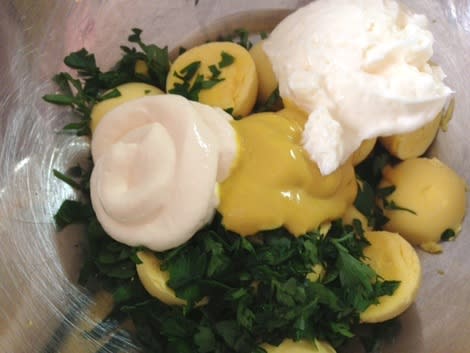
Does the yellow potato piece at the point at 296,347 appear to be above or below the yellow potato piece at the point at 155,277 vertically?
below

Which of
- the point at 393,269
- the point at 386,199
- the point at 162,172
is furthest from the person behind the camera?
the point at 386,199

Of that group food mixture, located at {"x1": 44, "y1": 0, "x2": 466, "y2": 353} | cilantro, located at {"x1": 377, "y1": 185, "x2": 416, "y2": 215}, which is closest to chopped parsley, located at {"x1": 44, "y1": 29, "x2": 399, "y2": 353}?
food mixture, located at {"x1": 44, "y1": 0, "x2": 466, "y2": 353}

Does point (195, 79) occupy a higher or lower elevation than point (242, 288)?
higher

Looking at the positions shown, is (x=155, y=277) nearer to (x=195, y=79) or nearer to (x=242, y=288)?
(x=242, y=288)

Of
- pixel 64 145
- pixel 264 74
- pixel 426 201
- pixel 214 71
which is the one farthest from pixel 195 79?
pixel 426 201

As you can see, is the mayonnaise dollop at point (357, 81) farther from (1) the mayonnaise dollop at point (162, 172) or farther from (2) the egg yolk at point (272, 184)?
(1) the mayonnaise dollop at point (162, 172)

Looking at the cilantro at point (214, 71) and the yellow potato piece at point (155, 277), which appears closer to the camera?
the yellow potato piece at point (155, 277)

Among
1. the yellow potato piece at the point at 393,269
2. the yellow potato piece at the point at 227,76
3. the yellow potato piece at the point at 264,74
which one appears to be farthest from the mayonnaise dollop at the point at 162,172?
the yellow potato piece at the point at 393,269

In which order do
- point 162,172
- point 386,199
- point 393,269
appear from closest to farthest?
point 162,172
point 393,269
point 386,199
